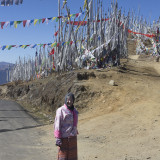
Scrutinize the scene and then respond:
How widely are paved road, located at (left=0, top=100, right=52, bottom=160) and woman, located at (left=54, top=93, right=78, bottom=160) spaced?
1.85 m

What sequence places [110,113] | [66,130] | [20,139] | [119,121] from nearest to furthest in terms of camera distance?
[66,130] < [20,139] < [119,121] < [110,113]

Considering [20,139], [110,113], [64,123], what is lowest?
[20,139]

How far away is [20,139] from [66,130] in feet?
14.5

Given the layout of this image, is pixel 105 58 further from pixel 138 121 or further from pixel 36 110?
pixel 138 121

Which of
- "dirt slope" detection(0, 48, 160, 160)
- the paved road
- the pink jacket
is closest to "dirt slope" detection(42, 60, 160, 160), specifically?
"dirt slope" detection(0, 48, 160, 160)

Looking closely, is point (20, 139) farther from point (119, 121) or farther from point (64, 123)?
point (64, 123)

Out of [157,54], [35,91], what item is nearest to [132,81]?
[35,91]

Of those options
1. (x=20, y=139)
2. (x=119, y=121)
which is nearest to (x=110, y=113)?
(x=119, y=121)

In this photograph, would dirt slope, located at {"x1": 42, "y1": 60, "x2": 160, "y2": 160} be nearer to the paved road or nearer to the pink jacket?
the paved road

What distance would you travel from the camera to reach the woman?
4845mm

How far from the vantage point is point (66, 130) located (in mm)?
4906

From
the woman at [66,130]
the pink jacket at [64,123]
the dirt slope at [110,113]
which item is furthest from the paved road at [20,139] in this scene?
the pink jacket at [64,123]

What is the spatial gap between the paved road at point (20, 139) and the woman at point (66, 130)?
185 cm

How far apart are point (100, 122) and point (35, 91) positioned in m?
12.1
